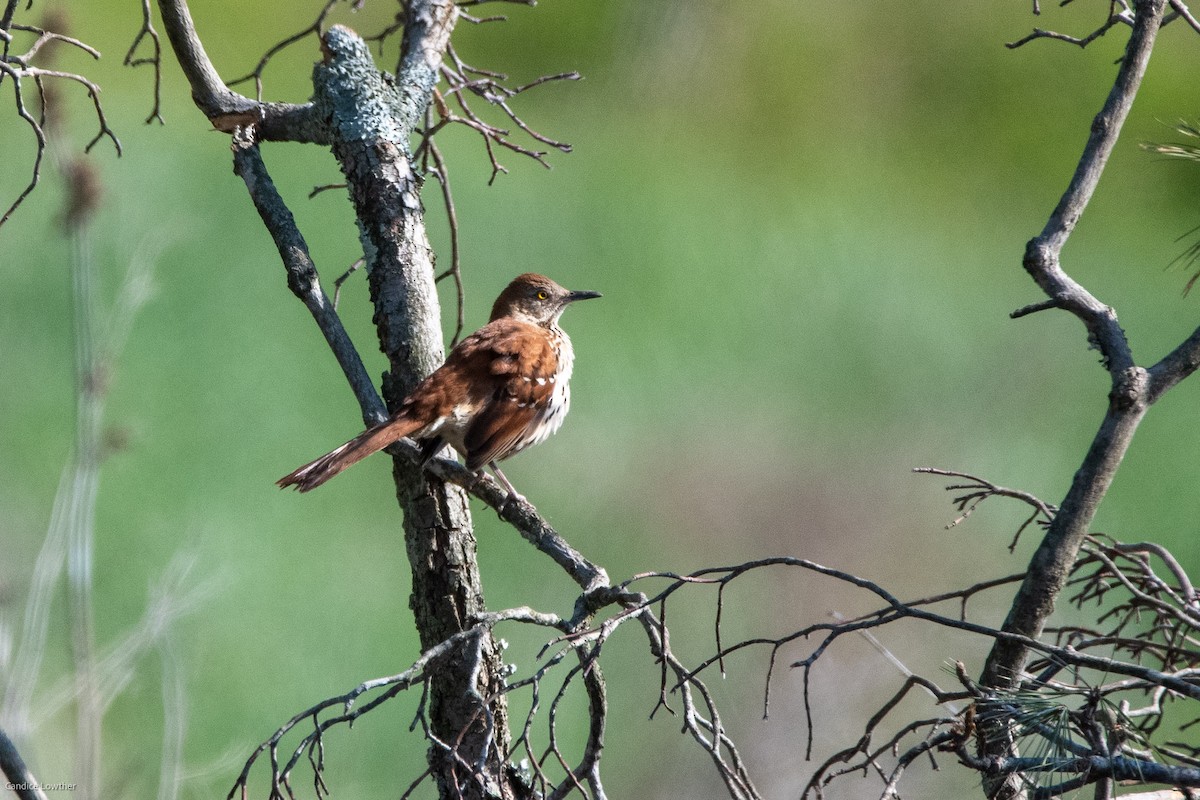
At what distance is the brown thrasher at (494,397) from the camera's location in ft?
Answer: 10.5

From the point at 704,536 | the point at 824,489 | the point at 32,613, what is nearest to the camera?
the point at 32,613

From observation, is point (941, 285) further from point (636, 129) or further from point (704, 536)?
point (704, 536)

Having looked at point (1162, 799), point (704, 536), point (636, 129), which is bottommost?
point (1162, 799)

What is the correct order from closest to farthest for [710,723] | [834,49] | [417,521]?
[710,723], [417,521], [834,49]

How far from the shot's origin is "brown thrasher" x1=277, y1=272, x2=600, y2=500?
319cm

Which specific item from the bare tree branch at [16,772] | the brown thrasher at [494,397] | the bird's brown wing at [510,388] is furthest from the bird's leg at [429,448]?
the bare tree branch at [16,772]

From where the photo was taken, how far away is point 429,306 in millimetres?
3189

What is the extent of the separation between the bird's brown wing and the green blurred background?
1.53 meters

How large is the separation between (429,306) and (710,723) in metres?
1.43

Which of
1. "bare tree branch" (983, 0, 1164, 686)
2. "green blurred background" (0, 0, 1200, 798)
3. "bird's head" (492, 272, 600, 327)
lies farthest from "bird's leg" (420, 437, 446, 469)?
"green blurred background" (0, 0, 1200, 798)

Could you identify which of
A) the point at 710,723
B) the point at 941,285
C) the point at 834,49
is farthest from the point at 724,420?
the point at 710,723

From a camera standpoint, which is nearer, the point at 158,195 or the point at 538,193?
the point at 158,195

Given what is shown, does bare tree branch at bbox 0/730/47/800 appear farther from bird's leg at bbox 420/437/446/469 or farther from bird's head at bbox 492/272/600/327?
bird's head at bbox 492/272/600/327

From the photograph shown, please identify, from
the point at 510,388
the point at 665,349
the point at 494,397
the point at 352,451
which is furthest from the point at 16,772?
the point at 665,349
